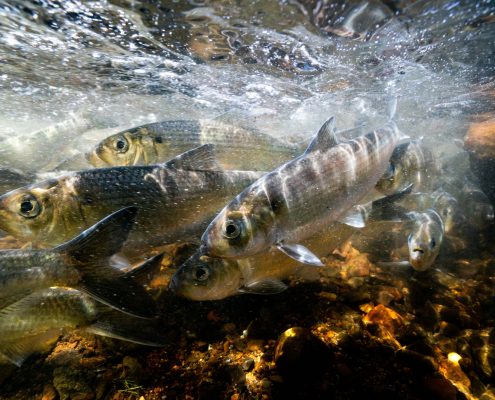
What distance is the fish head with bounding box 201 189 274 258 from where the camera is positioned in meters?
2.86

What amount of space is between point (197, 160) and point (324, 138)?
1875 mm

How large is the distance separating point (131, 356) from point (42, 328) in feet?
3.84

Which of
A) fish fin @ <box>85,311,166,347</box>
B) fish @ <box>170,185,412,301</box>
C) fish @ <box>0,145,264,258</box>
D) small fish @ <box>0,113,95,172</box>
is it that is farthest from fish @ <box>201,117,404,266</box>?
small fish @ <box>0,113,95,172</box>

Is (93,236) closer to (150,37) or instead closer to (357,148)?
(357,148)

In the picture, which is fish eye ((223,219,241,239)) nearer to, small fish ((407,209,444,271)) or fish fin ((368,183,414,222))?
fish fin ((368,183,414,222))

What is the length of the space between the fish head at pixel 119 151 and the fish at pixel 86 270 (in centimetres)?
218

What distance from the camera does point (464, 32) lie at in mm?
8141

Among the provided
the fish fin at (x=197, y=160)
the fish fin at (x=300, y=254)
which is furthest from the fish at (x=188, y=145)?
the fish fin at (x=300, y=254)

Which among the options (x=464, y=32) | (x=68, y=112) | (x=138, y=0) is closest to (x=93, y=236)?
(x=138, y=0)

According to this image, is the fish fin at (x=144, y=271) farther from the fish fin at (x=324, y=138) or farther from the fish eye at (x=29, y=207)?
the fish fin at (x=324, y=138)

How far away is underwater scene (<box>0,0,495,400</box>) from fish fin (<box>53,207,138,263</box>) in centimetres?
2

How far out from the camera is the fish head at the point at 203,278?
358 centimetres

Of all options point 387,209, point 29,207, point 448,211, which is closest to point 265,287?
point 387,209

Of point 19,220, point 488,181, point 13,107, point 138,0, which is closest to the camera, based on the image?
point 19,220
